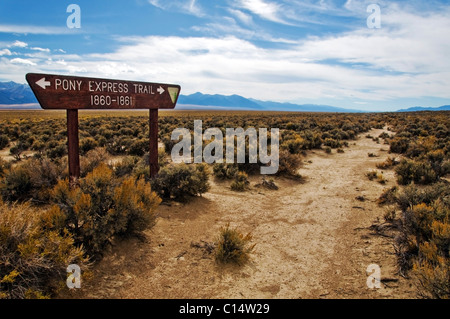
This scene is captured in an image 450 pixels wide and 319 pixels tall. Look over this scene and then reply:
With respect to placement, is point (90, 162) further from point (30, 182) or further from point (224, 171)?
point (224, 171)

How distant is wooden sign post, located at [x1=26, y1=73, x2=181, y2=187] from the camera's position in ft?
15.5

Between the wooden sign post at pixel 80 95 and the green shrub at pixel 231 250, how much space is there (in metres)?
2.94

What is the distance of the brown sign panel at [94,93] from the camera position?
15.4 ft

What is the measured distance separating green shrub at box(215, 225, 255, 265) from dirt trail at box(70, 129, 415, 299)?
14 cm

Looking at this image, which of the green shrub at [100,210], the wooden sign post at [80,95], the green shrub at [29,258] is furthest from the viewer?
the wooden sign post at [80,95]

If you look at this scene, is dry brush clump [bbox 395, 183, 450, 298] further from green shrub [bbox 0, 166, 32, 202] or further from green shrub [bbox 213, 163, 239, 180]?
green shrub [bbox 0, 166, 32, 202]

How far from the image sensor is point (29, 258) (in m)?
3.02

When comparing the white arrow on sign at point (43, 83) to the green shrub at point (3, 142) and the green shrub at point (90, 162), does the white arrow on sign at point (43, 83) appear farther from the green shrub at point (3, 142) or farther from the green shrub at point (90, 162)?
the green shrub at point (3, 142)

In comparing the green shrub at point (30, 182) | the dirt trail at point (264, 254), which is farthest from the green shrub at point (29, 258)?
the green shrub at point (30, 182)

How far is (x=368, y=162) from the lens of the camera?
12703 millimetres
